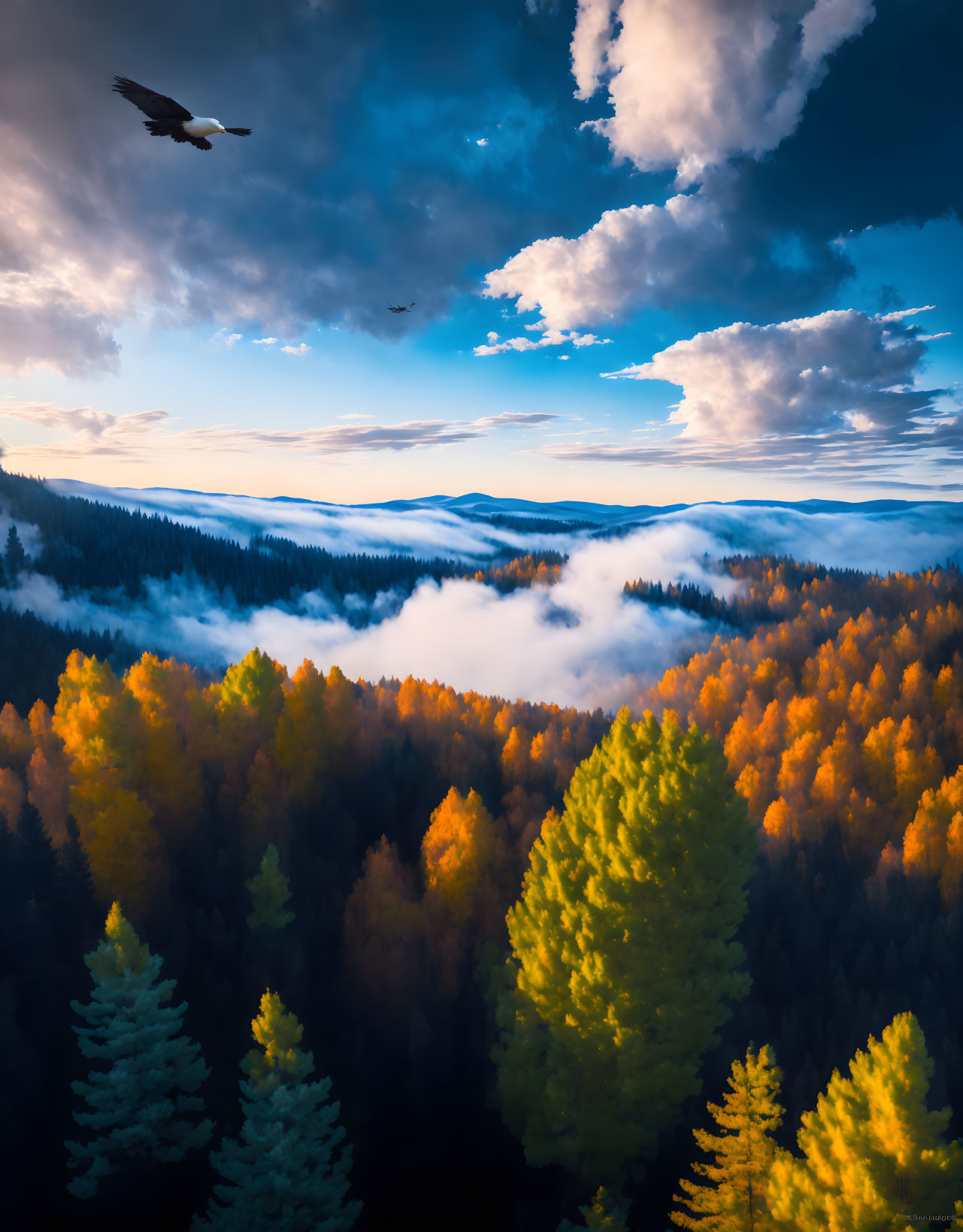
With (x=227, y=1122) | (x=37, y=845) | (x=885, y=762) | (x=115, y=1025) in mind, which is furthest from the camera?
(x=885, y=762)

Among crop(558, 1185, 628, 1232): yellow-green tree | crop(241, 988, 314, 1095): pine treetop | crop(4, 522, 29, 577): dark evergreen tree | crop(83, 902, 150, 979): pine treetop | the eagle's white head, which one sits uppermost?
the eagle's white head

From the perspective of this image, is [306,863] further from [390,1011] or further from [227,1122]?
[227,1122]

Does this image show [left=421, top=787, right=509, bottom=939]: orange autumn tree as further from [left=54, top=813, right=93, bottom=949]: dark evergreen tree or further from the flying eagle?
the flying eagle

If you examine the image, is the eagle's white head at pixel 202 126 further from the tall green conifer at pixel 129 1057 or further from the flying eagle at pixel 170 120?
the tall green conifer at pixel 129 1057

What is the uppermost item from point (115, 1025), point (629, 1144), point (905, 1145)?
point (905, 1145)

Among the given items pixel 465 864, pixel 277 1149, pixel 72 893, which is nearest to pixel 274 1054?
pixel 277 1149

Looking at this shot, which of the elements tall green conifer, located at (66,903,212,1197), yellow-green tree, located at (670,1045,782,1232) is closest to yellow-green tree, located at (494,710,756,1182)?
yellow-green tree, located at (670,1045,782,1232)

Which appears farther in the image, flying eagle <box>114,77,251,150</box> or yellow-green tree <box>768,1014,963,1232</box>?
yellow-green tree <box>768,1014,963,1232</box>

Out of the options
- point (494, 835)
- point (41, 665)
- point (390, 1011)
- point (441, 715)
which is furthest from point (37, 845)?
point (41, 665)
